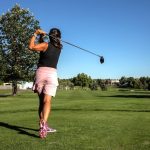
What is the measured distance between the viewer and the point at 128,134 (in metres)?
8.30

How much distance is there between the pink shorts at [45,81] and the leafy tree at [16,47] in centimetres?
4783

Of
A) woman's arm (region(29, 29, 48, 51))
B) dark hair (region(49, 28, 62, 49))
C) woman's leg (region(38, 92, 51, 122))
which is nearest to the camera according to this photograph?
woman's arm (region(29, 29, 48, 51))

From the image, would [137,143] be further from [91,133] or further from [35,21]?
[35,21]

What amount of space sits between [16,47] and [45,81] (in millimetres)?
49605

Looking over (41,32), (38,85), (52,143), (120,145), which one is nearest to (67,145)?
(52,143)

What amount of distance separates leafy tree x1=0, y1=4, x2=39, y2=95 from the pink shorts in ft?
157

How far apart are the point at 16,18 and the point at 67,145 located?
174 ft

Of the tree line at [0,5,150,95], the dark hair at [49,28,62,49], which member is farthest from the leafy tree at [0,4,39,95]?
the dark hair at [49,28,62,49]

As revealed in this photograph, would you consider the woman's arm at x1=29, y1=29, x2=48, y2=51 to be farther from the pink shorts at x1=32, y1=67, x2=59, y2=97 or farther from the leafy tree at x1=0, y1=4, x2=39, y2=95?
the leafy tree at x1=0, y1=4, x2=39, y2=95

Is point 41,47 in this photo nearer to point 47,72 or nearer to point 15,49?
point 47,72

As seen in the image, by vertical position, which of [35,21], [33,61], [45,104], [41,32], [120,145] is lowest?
[120,145]

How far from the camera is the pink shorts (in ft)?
28.3

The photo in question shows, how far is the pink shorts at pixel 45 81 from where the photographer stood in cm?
862

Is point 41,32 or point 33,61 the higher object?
point 33,61
